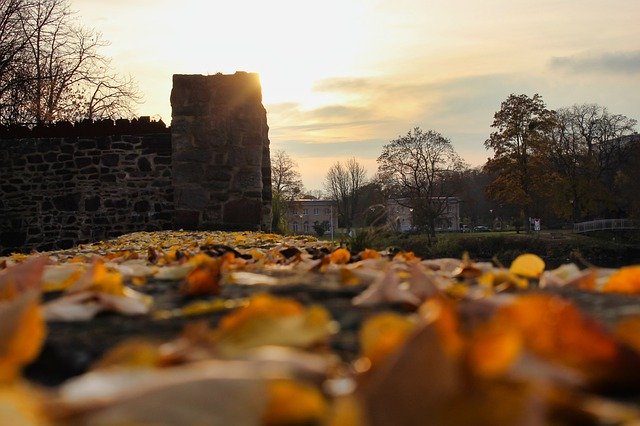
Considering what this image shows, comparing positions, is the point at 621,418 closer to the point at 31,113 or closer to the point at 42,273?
the point at 42,273

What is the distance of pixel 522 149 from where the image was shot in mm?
44969

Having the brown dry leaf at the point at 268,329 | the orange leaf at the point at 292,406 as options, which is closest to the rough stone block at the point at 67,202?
the brown dry leaf at the point at 268,329

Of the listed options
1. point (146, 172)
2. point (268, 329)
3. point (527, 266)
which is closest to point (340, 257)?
point (527, 266)

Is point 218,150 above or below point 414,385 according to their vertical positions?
above

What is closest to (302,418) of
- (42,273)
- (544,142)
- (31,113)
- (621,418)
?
(621,418)

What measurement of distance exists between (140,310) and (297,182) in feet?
176

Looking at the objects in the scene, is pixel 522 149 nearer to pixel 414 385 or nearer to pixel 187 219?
pixel 187 219

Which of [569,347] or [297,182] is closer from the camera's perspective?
[569,347]

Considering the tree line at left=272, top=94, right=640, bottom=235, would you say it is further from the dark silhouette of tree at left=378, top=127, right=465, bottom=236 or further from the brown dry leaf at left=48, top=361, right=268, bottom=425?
the brown dry leaf at left=48, top=361, right=268, bottom=425

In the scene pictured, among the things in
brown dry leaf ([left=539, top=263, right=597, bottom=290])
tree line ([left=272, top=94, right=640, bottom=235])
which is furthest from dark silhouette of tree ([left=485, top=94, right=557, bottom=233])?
brown dry leaf ([left=539, top=263, right=597, bottom=290])

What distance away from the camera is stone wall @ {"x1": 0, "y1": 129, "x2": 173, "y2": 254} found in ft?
38.2

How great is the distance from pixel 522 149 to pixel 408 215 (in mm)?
8920

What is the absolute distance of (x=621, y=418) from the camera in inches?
29.2

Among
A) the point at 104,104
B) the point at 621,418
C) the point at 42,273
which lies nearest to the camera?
the point at 621,418
